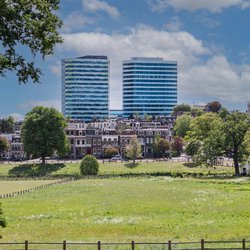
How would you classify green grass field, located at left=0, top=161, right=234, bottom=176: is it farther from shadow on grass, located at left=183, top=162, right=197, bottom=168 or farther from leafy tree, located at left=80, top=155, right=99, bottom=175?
leafy tree, located at left=80, top=155, right=99, bottom=175

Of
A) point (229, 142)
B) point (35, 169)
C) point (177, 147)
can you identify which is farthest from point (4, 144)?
point (229, 142)

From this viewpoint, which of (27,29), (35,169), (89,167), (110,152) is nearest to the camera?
(27,29)

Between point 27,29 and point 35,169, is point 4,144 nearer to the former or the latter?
point 35,169

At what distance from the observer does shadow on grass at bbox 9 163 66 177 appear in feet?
444

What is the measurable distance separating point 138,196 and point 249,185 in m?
25.5

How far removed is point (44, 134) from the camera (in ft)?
472

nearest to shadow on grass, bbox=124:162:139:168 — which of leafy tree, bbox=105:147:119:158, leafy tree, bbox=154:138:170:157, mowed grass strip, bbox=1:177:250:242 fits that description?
leafy tree, bbox=105:147:119:158

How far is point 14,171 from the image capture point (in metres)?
139

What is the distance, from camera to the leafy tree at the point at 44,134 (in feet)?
472

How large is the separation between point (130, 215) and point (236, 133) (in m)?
65.3

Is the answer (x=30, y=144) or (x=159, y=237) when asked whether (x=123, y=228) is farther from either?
(x=30, y=144)

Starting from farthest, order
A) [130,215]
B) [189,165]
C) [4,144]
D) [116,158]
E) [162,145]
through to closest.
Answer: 1. [4,144]
2. [162,145]
3. [116,158]
4. [189,165]
5. [130,215]

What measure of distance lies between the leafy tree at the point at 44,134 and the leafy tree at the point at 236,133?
48.4 meters

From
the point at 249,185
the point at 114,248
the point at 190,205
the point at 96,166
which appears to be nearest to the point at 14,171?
the point at 96,166
